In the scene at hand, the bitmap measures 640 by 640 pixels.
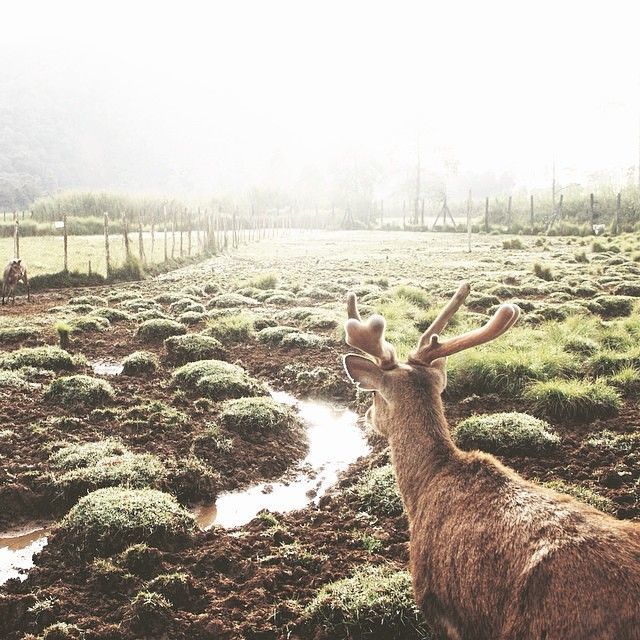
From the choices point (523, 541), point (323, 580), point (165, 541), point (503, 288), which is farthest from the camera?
point (503, 288)

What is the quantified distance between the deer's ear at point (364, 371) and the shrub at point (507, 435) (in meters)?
2.74

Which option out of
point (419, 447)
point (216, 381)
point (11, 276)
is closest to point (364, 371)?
point (419, 447)

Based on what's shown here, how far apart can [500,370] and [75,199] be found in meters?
51.8

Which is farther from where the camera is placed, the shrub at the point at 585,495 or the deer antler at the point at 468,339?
the shrub at the point at 585,495

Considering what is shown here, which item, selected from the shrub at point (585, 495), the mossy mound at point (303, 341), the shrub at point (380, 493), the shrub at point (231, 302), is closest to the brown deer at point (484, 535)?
the shrub at point (380, 493)

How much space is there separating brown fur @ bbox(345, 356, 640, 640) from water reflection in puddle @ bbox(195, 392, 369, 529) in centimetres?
221

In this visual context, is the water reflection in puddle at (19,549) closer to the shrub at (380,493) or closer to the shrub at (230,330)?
the shrub at (380,493)

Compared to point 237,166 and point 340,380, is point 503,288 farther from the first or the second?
point 237,166

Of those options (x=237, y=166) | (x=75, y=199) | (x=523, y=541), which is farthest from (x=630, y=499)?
(x=237, y=166)

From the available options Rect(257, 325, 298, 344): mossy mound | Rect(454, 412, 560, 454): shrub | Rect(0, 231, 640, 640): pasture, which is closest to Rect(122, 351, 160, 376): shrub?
Rect(0, 231, 640, 640): pasture

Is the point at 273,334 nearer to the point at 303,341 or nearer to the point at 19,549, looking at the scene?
the point at 303,341

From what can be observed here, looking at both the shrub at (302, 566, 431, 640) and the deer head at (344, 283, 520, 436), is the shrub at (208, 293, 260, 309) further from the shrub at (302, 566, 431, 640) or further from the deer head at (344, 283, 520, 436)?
the deer head at (344, 283, 520, 436)

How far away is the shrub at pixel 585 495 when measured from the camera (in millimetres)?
4480

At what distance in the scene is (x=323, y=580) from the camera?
13.3 feet
